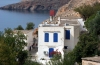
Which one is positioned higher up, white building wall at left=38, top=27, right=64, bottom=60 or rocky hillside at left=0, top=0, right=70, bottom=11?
rocky hillside at left=0, top=0, right=70, bottom=11

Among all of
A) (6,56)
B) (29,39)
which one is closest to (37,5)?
(29,39)

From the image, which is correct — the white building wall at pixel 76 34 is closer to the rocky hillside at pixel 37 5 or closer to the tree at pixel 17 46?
the tree at pixel 17 46

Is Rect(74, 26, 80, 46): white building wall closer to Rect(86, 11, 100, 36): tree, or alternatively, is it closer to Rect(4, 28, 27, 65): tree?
Rect(86, 11, 100, 36): tree

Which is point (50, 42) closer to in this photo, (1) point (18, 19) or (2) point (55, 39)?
(2) point (55, 39)

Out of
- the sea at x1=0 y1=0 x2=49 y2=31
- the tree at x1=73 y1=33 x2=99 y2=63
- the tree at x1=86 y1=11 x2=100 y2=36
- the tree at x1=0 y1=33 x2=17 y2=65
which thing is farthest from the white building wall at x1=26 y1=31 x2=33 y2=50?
the sea at x1=0 y1=0 x2=49 y2=31

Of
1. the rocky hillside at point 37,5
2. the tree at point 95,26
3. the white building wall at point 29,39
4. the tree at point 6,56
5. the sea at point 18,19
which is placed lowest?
the tree at point 6,56

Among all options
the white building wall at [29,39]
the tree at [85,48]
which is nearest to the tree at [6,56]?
the tree at [85,48]

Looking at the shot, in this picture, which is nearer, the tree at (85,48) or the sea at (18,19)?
the tree at (85,48)

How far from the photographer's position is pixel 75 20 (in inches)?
1022

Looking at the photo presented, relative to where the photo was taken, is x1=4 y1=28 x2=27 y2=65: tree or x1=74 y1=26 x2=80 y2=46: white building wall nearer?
x1=4 y1=28 x2=27 y2=65: tree

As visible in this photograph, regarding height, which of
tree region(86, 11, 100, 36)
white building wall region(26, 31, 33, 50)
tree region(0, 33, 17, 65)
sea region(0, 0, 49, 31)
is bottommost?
tree region(0, 33, 17, 65)

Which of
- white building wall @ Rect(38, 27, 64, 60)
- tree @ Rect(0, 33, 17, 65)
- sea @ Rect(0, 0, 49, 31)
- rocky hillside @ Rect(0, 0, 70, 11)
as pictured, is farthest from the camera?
rocky hillside @ Rect(0, 0, 70, 11)

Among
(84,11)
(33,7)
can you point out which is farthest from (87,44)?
(33,7)

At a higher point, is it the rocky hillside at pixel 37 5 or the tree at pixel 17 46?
the rocky hillside at pixel 37 5
